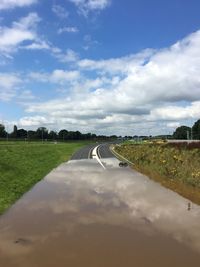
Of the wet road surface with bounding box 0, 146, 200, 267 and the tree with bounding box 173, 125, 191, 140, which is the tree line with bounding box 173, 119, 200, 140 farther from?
the wet road surface with bounding box 0, 146, 200, 267

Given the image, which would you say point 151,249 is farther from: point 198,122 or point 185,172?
point 198,122

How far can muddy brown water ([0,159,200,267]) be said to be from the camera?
9711 mm

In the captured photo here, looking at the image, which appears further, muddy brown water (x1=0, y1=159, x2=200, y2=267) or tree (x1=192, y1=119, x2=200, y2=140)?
tree (x1=192, y1=119, x2=200, y2=140)

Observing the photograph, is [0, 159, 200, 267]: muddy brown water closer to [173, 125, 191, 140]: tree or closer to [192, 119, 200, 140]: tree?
[192, 119, 200, 140]: tree

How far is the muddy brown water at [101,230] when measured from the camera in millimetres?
9711

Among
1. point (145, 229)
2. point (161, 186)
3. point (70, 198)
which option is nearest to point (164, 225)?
point (145, 229)

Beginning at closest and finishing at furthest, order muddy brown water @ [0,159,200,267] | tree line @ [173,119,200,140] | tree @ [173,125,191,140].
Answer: muddy brown water @ [0,159,200,267] < tree line @ [173,119,200,140] < tree @ [173,125,191,140]

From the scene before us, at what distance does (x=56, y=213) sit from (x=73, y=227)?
7.98ft

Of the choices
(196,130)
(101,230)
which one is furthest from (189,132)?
(101,230)

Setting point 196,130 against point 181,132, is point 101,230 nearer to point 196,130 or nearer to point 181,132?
point 196,130

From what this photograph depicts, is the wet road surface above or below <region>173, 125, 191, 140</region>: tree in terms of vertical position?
below

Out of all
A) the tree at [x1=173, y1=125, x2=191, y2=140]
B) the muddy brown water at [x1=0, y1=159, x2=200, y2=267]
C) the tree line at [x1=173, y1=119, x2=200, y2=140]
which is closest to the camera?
the muddy brown water at [x1=0, y1=159, x2=200, y2=267]

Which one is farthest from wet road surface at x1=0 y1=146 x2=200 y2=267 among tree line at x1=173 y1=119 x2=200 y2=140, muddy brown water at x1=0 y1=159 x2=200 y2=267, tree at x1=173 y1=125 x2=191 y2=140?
tree at x1=173 y1=125 x2=191 y2=140

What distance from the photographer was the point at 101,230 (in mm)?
12508
